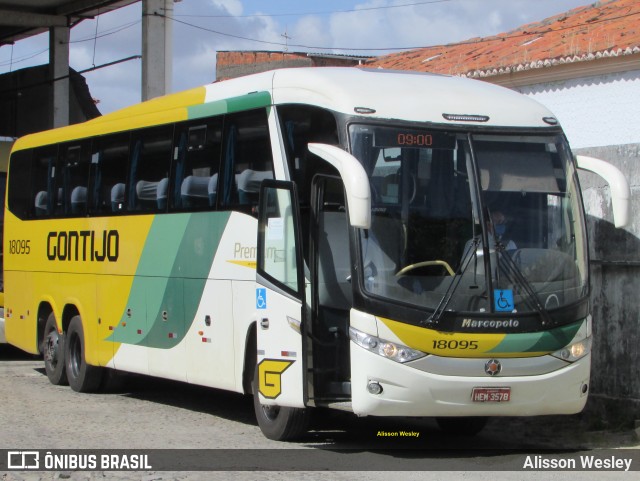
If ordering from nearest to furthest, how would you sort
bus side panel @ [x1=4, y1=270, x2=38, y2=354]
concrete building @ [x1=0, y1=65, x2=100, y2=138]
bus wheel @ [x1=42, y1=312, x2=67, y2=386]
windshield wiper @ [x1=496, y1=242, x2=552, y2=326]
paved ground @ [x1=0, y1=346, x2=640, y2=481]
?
A: paved ground @ [x1=0, y1=346, x2=640, y2=481]
windshield wiper @ [x1=496, y1=242, x2=552, y2=326]
bus wheel @ [x1=42, y1=312, x2=67, y2=386]
bus side panel @ [x1=4, y1=270, x2=38, y2=354]
concrete building @ [x1=0, y1=65, x2=100, y2=138]

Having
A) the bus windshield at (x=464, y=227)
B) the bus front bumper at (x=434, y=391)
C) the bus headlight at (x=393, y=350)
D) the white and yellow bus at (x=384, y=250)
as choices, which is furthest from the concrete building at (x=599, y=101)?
the bus headlight at (x=393, y=350)

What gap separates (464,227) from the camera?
9.16 metres

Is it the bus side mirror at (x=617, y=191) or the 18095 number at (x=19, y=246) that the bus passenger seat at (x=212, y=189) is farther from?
the 18095 number at (x=19, y=246)

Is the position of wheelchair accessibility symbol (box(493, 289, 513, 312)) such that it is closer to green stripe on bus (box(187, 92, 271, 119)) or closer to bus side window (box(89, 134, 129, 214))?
green stripe on bus (box(187, 92, 271, 119))

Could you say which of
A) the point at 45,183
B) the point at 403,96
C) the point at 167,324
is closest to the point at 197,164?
the point at 167,324

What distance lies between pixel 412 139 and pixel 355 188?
1.00m

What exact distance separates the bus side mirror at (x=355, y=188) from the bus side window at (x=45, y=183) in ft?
25.1

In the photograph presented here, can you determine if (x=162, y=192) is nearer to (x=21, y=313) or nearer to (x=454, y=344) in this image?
(x=454, y=344)

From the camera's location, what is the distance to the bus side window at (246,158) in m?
10.5

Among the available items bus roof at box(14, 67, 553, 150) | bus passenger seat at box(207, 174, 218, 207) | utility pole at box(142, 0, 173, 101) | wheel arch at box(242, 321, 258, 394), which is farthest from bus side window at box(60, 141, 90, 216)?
utility pole at box(142, 0, 173, 101)

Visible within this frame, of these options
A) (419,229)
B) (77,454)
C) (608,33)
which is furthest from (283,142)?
(608,33)

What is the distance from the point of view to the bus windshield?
9.02 metres

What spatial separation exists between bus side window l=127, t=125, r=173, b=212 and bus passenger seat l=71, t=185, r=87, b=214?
4.87 feet

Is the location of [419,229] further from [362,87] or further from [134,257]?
[134,257]
